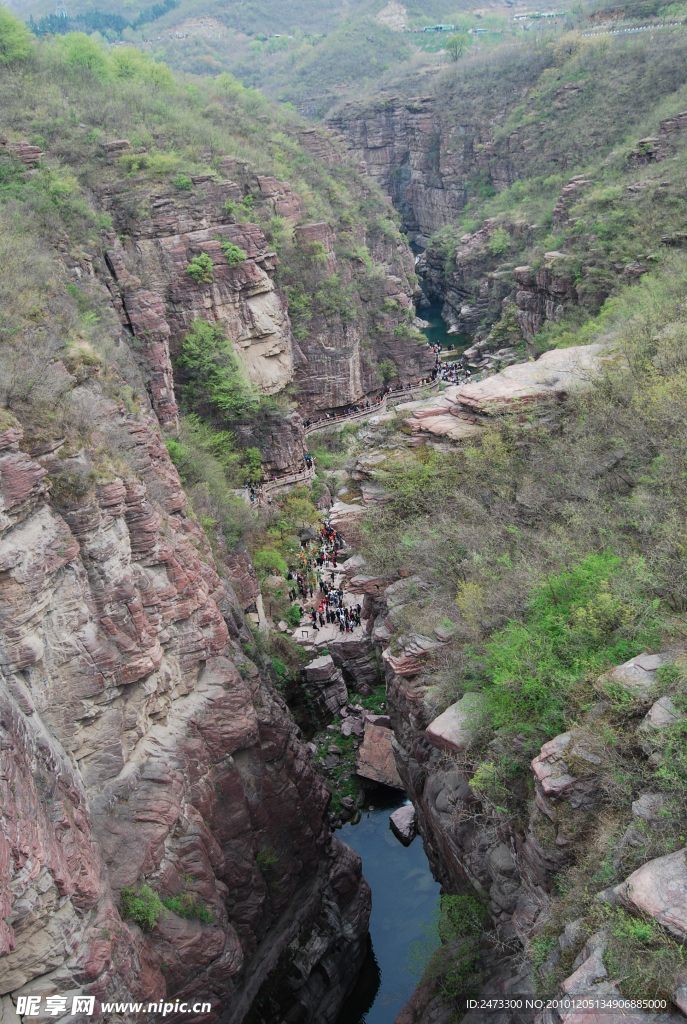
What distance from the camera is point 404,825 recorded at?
71.9ft

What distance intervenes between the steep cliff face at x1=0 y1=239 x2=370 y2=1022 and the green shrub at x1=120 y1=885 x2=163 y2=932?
0.08 metres

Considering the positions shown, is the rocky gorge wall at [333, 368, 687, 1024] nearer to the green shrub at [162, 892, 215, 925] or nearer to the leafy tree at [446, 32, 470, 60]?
the green shrub at [162, 892, 215, 925]

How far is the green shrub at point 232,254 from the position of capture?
3550cm

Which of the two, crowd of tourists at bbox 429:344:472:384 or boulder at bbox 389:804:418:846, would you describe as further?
crowd of tourists at bbox 429:344:472:384

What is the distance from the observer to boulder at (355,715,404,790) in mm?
22625

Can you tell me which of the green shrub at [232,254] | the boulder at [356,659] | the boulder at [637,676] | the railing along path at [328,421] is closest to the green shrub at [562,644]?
the boulder at [637,676]

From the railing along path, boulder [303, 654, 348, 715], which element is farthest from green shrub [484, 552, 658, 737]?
the railing along path

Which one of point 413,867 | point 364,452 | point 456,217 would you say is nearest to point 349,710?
point 413,867

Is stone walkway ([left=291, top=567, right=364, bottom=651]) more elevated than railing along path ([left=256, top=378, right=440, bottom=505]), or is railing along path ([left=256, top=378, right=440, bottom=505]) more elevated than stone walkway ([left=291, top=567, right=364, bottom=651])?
railing along path ([left=256, top=378, right=440, bottom=505])

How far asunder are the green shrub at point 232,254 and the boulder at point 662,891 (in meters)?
32.5

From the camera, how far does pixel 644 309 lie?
22.4m

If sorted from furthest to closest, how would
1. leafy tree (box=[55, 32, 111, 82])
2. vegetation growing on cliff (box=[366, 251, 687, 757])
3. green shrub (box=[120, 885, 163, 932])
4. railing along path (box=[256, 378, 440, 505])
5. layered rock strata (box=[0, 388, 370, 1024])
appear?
leafy tree (box=[55, 32, 111, 82]) → railing along path (box=[256, 378, 440, 505]) → green shrub (box=[120, 885, 163, 932]) → layered rock strata (box=[0, 388, 370, 1024]) → vegetation growing on cliff (box=[366, 251, 687, 757])

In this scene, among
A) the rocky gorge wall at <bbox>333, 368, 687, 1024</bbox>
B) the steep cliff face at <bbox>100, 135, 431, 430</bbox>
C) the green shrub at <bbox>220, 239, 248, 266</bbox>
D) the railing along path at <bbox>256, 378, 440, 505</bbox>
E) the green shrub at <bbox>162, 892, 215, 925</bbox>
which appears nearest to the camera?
the rocky gorge wall at <bbox>333, 368, 687, 1024</bbox>

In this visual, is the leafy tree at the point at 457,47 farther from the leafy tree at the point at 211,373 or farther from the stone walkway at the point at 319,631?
the stone walkway at the point at 319,631
